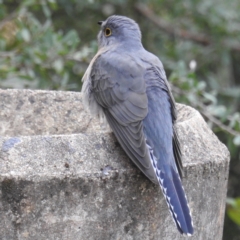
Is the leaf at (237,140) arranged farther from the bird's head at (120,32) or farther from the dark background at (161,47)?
the bird's head at (120,32)

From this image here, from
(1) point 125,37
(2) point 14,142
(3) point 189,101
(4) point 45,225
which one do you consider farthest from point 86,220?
(3) point 189,101

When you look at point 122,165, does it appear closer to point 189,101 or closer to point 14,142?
point 14,142

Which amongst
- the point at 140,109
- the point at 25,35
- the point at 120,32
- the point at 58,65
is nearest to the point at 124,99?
the point at 140,109

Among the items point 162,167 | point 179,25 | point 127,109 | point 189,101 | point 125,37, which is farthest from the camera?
point 179,25

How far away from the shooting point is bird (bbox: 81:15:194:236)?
324cm

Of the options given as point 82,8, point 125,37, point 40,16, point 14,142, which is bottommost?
point 40,16

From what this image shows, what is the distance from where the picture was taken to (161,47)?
7.07 m

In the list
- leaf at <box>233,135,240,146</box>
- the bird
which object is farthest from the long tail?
leaf at <box>233,135,240,146</box>

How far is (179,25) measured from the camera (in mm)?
7457

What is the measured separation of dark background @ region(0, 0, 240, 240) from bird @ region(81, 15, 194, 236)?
1.13 m

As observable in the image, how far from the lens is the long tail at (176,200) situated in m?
3.12

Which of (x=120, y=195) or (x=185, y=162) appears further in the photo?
(x=185, y=162)

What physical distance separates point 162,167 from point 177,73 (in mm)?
2411

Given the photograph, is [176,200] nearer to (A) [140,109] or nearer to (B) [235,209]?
(A) [140,109]
